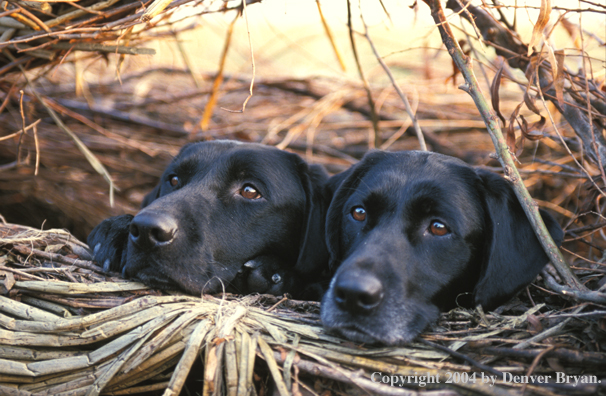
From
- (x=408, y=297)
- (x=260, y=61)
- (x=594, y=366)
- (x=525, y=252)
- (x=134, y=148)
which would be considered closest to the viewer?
(x=594, y=366)

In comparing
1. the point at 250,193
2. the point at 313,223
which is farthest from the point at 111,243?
the point at 313,223

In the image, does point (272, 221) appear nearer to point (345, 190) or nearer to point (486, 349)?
point (345, 190)

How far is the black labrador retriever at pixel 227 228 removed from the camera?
2.52 m

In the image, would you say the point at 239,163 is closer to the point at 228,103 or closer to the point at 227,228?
the point at 227,228

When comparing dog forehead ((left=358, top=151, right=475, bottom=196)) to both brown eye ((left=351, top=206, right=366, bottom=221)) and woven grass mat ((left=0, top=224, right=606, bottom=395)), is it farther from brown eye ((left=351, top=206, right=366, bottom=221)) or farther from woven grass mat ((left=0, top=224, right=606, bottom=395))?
woven grass mat ((left=0, top=224, right=606, bottom=395))

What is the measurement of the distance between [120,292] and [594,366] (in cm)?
207

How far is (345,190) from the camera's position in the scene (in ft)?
10.0

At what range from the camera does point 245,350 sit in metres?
2.05

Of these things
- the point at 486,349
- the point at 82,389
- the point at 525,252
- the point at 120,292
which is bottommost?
the point at 82,389

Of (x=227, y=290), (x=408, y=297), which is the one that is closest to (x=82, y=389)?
(x=227, y=290)

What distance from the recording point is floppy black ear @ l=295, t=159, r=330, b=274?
10.0 ft

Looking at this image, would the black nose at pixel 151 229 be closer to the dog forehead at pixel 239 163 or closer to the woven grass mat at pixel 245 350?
the woven grass mat at pixel 245 350

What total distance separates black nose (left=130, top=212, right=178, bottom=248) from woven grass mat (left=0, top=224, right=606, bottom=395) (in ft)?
0.80

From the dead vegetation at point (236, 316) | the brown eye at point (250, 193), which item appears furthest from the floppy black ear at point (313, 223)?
the dead vegetation at point (236, 316)
